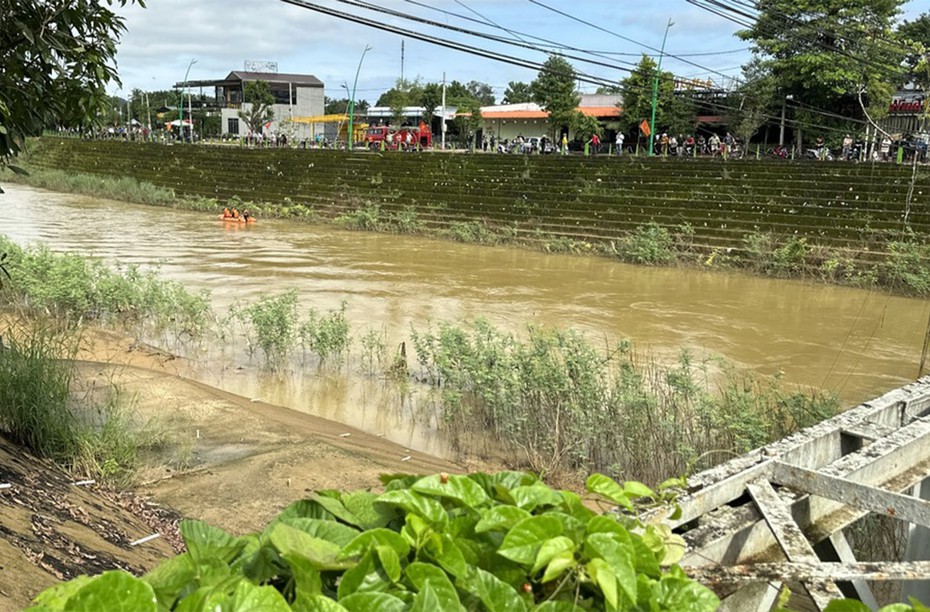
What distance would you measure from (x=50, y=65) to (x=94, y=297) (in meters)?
6.15

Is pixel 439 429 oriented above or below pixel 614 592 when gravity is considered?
below

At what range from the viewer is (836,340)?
11.0 m

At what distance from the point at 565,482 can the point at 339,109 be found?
269 ft

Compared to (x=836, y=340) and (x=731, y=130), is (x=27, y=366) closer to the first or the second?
(x=836, y=340)

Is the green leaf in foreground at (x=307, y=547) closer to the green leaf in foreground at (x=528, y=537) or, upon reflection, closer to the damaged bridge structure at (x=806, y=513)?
the green leaf in foreground at (x=528, y=537)

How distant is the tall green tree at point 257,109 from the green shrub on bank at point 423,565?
4885 cm

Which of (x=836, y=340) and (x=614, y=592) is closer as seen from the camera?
(x=614, y=592)

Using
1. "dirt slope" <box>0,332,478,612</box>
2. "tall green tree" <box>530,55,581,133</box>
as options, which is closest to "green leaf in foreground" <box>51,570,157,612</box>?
"dirt slope" <box>0,332,478,612</box>

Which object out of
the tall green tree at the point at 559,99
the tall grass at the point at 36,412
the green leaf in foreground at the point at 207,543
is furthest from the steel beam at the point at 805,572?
the tall green tree at the point at 559,99

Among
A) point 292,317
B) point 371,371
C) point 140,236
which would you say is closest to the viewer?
point 371,371

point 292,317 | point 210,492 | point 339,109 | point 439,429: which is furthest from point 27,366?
point 339,109

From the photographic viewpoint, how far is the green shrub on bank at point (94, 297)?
8891mm

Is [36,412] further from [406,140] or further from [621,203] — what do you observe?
[406,140]

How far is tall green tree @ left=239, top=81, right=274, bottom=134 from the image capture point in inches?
1932
